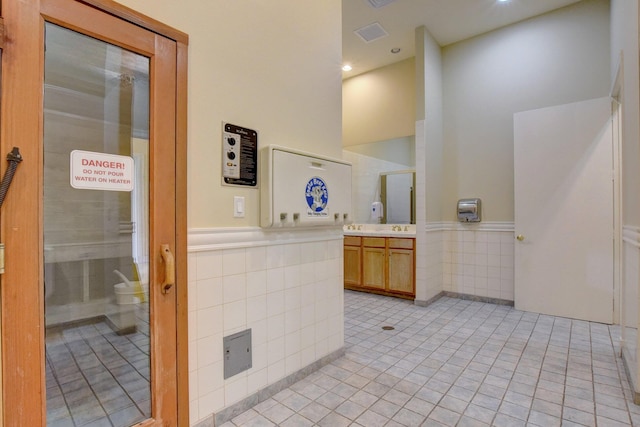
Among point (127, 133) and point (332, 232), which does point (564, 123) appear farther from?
point (127, 133)

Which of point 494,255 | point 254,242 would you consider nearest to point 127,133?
point 254,242

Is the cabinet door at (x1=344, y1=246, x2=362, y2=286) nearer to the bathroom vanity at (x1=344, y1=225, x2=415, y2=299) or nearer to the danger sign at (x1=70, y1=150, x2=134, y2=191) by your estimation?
the bathroom vanity at (x1=344, y1=225, x2=415, y2=299)

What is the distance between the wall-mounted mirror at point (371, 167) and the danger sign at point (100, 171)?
3.84m

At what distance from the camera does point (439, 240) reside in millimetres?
4332

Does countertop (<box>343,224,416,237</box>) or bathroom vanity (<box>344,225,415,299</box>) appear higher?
countertop (<box>343,224,416,237</box>)

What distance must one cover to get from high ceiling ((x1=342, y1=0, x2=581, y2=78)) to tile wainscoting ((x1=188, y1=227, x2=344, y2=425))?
278 cm

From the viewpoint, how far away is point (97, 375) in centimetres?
138

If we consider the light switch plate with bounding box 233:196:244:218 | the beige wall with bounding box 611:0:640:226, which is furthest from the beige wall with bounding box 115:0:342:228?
the beige wall with bounding box 611:0:640:226

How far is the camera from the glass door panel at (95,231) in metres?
1.24

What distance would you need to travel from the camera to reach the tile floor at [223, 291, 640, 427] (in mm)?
1789

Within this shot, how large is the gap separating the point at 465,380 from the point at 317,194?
1650 millimetres

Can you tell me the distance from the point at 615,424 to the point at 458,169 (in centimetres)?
319

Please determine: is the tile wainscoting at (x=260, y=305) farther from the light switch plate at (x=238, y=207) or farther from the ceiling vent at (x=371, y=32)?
the ceiling vent at (x=371, y=32)

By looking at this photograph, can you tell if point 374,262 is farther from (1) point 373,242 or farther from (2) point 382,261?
(1) point 373,242
